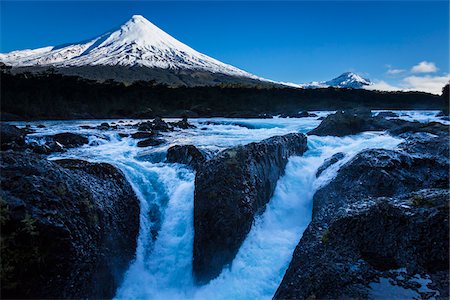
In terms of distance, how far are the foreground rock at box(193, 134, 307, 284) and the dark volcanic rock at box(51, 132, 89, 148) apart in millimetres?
11723

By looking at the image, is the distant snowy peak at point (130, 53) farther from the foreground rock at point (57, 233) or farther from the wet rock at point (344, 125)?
the foreground rock at point (57, 233)

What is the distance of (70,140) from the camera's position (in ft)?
59.0

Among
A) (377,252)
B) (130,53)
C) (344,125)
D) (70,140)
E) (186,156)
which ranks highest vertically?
(130,53)

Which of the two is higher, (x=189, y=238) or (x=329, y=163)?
(x=329, y=163)

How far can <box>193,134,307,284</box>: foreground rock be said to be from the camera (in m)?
7.40

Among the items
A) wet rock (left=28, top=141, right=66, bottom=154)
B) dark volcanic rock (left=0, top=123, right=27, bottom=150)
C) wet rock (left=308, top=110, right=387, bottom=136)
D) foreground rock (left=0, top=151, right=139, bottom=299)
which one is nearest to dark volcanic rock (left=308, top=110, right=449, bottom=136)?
wet rock (left=308, top=110, right=387, bottom=136)

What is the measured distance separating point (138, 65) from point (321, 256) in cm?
14985

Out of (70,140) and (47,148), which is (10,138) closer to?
(47,148)

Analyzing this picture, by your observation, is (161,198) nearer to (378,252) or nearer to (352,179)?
(352,179)

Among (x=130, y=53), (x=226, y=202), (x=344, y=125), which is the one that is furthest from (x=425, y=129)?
(x=130, y=53)

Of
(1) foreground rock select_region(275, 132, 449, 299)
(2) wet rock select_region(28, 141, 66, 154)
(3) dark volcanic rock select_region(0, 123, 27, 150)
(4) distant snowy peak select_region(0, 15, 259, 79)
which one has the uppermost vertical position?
(4) distant snowy peak select_region(0, 15, 259, 79)

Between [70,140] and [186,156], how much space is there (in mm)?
9512

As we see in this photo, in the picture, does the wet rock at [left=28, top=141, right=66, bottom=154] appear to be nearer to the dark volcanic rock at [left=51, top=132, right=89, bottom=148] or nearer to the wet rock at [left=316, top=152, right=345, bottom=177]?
the dark volcanic rock at [left=51, top=132, right=89, bottom=148]

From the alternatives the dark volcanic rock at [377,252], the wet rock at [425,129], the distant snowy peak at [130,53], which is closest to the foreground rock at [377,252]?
the dark volcanic rock at [377,252]
